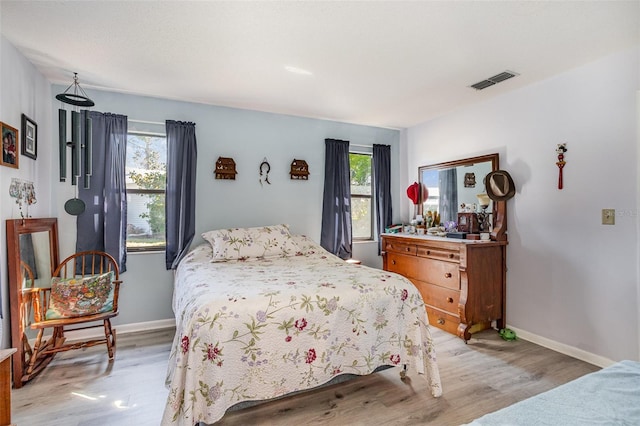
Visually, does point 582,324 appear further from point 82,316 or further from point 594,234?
point 82,316

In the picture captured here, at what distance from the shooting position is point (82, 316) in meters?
2.53

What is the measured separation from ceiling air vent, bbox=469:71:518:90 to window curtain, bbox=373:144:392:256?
1.58 meters

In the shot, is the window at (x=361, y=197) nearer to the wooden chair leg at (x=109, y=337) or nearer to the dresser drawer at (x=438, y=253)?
the dresser drawer at (x=438, y=253)

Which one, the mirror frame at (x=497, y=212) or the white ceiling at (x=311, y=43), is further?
the mirror frame at (x=497, y=212)

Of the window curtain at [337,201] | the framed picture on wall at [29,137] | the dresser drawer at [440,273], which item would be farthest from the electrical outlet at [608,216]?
the framed picture on wall at [29,137]

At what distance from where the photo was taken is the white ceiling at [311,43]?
194cm

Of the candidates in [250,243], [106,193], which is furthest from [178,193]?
[250,243]

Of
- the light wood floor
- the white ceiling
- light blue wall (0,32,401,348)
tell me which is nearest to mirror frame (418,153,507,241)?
the white ceiling

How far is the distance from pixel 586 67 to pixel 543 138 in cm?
62

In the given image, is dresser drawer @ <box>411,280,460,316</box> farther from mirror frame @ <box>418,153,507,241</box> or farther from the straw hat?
the straw hat

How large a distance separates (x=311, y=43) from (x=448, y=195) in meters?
2.53

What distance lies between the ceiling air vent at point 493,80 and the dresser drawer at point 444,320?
226 cm

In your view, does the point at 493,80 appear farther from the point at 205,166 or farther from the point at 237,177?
the point at 205,166

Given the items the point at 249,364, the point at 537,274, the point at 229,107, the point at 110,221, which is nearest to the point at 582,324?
the point at 537,274
